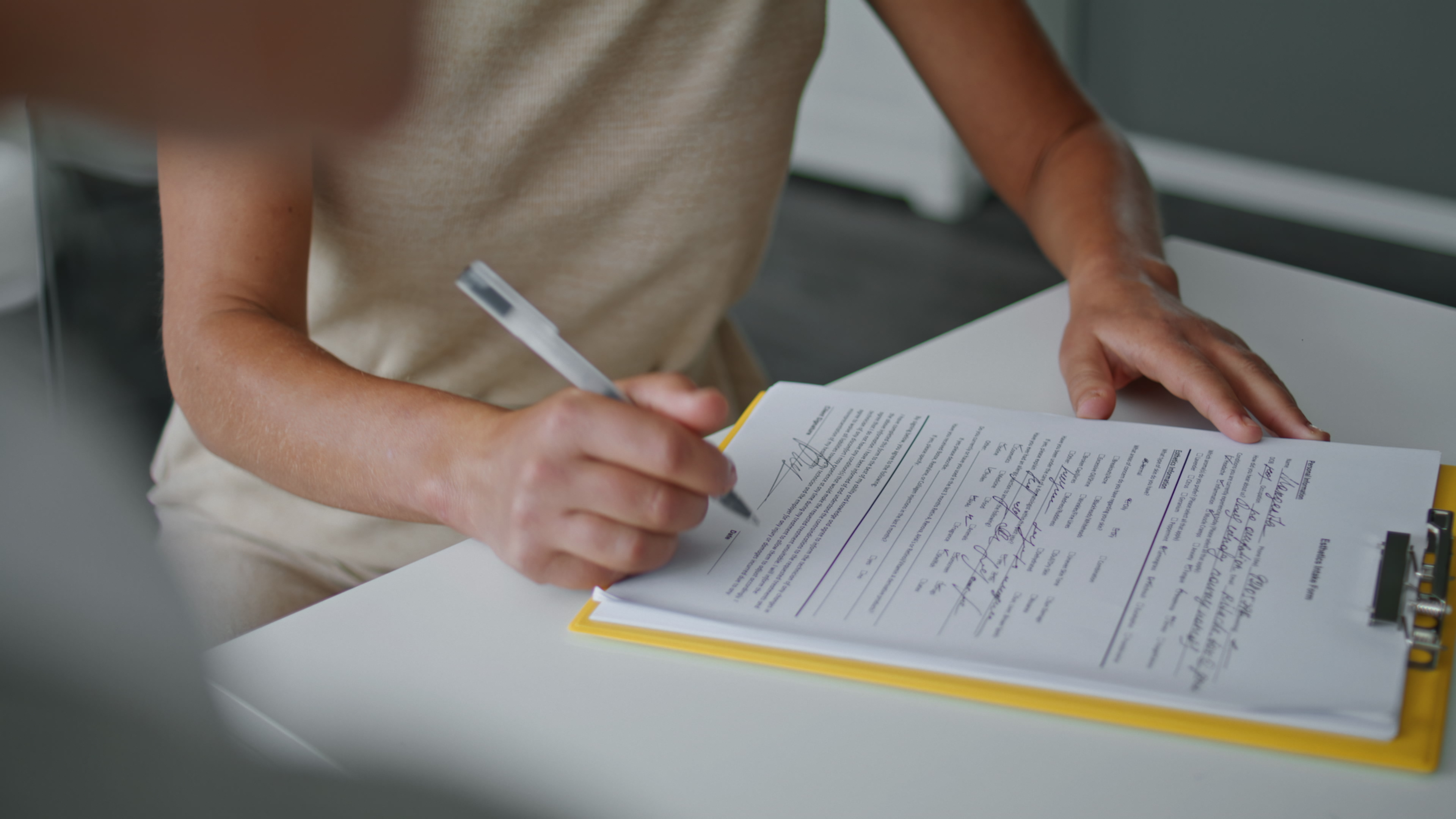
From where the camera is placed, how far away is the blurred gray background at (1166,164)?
7.86ft

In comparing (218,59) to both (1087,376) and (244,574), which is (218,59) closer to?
(1087,376)

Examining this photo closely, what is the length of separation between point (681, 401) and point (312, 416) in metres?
0.22

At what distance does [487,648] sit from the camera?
0.48 meters

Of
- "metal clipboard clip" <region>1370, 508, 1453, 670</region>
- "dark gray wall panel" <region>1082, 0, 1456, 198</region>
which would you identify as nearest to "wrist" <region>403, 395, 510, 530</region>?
"metal clipboard clip" <region>1370, 508, 1453, 670</region>

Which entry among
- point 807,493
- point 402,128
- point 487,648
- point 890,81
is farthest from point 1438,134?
point 402,128

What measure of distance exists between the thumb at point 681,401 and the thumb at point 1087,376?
0.24 meters

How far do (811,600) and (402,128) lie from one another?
15.1 inches

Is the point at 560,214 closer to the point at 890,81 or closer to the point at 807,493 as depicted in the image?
the point at 807,493

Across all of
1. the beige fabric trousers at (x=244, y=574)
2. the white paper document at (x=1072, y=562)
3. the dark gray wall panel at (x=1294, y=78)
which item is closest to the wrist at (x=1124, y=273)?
the white paper document at (x=1072, y=562)

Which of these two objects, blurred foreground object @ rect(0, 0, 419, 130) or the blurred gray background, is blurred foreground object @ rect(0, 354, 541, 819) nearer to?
blurred foreground object @ rect(0, 0, 419, 130)

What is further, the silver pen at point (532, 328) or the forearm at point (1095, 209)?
the forearm at point (1095, 209)

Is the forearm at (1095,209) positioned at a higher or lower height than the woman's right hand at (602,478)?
higher

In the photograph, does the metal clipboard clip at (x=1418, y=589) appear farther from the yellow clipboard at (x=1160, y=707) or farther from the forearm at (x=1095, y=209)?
the forearm at (x=1095, y=209)

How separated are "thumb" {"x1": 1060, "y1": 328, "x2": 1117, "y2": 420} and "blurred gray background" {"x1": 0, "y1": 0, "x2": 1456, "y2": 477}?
149 cm
